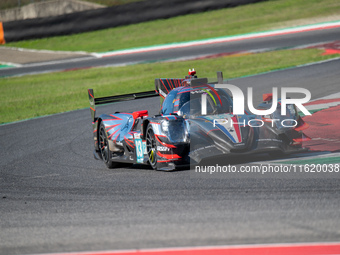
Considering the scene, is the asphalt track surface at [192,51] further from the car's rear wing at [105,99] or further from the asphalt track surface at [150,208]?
the asphalt track surface at [150,208]

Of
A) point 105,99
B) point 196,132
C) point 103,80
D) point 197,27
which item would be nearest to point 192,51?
point 103,80

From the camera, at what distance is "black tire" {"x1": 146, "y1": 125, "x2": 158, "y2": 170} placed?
27.1 feet

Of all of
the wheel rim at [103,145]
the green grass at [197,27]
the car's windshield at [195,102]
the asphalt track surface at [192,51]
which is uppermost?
the green grass at [197,27]

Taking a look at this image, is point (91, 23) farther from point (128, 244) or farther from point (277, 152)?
point (128, 244)

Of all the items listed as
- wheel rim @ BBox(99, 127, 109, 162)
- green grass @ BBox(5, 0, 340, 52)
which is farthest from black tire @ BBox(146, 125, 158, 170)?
green grass @ BBox(5, 0, 340, 52)

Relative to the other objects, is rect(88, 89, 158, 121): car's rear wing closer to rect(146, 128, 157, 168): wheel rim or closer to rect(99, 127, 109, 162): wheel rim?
rect(99, 127, 109, 162): wheel rim

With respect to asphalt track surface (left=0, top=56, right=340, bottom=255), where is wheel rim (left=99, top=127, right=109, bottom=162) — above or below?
above

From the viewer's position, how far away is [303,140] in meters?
8.70

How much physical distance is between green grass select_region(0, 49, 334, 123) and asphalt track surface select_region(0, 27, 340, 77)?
1.31 m

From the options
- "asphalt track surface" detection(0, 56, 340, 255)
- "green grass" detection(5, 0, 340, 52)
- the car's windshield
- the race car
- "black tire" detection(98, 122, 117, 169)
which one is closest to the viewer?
"asphalt track surface" detection(0, 56, 340, 255)

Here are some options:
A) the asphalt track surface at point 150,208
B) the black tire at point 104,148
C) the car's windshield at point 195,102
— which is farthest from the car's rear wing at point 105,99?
the car's windshield at point 195,102

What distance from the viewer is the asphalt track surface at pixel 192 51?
22.9m

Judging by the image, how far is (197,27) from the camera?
97.5 ft

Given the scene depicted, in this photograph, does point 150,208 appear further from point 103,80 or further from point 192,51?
point 192,51
